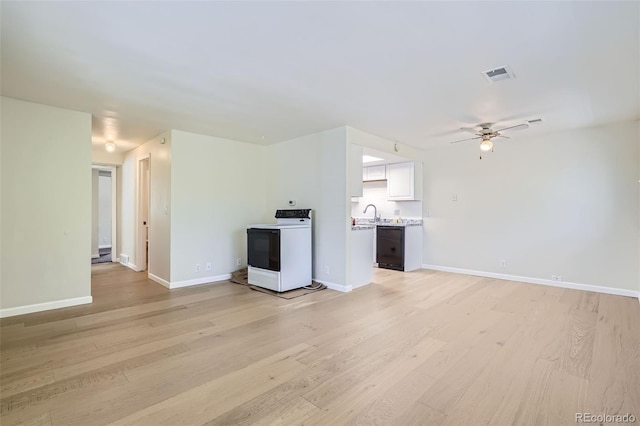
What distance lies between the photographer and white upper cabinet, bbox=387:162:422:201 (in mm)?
6078

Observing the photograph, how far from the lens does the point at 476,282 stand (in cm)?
492

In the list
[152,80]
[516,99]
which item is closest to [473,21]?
[516,99]

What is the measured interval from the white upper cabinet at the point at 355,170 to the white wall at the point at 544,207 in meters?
2.23

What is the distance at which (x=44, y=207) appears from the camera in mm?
3494

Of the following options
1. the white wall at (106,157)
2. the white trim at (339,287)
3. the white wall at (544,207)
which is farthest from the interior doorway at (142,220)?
the white wall at (544,207)

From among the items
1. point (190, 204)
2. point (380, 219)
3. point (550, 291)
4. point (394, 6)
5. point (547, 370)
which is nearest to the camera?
point (394, 6)

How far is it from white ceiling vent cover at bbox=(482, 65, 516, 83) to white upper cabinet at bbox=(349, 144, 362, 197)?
6.72 feet

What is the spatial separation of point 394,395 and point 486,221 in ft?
14.4

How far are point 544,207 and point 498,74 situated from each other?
3.10 meters

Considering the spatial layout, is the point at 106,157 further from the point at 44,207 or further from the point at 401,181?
the point at 401,181

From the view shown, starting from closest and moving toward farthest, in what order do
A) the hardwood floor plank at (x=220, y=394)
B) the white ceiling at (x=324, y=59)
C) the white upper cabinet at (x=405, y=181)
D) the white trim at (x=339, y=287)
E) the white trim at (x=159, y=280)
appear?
the hardwood floor plank at (x=220, y=394), the white ceiling at (x=324, y=59), the white trim at (x=339, y=287), the white trim at (x=159, y=280), the white upper cabinet at (x=405, y=181)

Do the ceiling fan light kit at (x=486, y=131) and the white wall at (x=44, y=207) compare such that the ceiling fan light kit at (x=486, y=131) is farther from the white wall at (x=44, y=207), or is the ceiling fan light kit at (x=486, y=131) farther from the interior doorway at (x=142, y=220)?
the interior doorway at (x=142, y=220)

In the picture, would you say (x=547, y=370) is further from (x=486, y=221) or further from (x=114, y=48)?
(x=114, y=48)

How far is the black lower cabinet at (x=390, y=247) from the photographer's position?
5836mm
